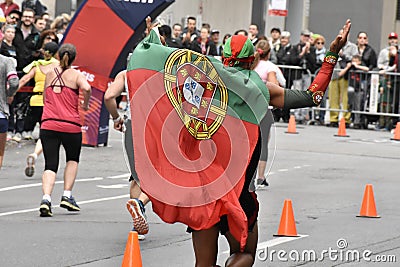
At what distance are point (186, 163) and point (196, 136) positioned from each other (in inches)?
6.9

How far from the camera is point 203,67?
659cm

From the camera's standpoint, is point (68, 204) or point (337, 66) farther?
point (337, 66)

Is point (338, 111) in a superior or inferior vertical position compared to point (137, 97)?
inferior

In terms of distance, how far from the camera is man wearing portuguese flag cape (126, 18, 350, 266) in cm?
648

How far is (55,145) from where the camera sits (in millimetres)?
11695

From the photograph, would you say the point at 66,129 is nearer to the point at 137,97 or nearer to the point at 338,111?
the point at 137,97

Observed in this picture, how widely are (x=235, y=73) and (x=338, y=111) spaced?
19.0m

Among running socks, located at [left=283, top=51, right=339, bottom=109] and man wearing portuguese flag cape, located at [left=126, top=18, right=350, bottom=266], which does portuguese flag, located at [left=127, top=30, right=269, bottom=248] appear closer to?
man wearing portuguese flag cape, located at [left=126, top=18, right=350, bottom=266]

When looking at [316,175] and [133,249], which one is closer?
[133,249]

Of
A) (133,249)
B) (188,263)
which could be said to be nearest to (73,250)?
(188,263)

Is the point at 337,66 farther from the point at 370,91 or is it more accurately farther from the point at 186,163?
the point at 186,163

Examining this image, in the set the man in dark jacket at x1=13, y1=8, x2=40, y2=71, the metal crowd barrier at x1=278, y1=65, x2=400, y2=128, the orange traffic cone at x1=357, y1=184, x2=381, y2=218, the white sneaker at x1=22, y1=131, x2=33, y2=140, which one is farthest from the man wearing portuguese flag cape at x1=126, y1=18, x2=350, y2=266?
the metal crowd barrier at x1=278, y1=65, x2=400, y2=128

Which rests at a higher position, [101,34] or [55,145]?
[101,34]

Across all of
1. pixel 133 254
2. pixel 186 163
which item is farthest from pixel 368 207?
pixel 186 163
